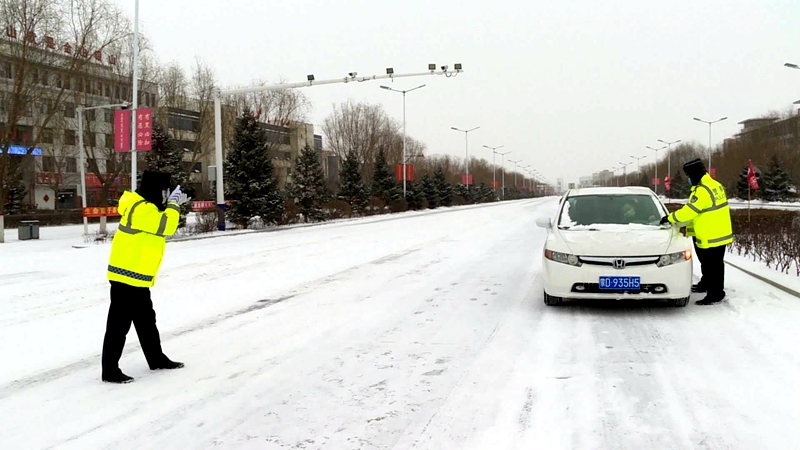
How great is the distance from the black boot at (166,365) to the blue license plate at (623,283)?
15.2ft

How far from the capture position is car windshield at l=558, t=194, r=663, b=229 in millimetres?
7465

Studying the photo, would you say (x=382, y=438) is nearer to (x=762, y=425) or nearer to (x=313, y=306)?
(x=762, y=425)

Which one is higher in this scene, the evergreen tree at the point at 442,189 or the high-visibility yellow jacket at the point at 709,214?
the evergreen tree at the point at 442,189

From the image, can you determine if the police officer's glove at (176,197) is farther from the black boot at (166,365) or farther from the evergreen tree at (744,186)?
the evergreen tree at (744,186)

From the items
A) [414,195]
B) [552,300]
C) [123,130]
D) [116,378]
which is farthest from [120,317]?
[414,195]

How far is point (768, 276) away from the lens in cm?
873

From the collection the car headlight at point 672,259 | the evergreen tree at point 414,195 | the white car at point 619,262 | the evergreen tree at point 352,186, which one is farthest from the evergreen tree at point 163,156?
the evergreen tree at point 414,195

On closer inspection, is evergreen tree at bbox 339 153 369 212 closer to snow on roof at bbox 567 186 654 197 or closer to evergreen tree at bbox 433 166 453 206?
evergreen tree at bbox 433 166 453 206

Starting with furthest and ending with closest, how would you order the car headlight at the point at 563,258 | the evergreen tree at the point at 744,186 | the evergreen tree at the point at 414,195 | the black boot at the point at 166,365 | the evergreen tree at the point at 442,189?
the evergreen tree at the point at 442,189
the evergreen tree at the point at 744,186
the evergreen tree at the point at 414,195
the car headlight at the point at 563,258
the black boot at the point at 166,365

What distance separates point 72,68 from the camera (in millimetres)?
25219

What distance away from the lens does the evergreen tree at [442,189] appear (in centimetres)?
6031

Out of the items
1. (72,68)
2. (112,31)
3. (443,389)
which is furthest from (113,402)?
(112,31)

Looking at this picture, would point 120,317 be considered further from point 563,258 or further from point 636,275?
point 636,275

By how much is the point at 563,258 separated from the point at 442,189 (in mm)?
55033
